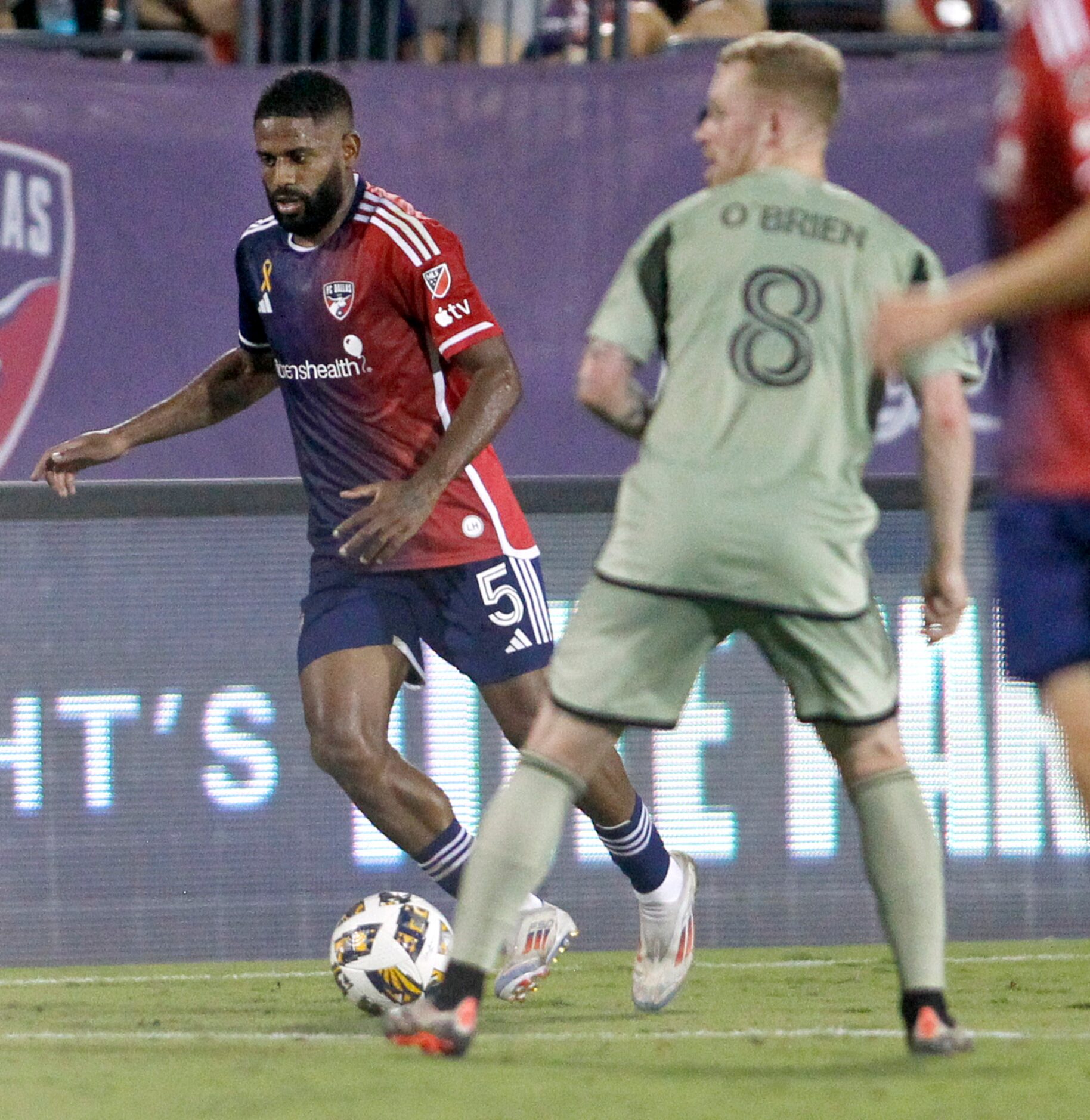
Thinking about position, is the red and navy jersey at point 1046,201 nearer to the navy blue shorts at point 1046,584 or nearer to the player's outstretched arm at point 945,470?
the navy blue shorts at point 1046,584

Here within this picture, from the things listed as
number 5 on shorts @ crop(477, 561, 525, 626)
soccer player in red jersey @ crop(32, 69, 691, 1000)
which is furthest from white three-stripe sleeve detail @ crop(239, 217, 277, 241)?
number 5 on shorts @ crop(477, 561, 525, 626)

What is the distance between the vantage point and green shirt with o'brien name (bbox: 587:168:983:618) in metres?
3.62

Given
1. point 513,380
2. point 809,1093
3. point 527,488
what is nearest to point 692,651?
point 809,1093

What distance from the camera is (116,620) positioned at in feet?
21.0

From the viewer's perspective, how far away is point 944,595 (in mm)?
3678

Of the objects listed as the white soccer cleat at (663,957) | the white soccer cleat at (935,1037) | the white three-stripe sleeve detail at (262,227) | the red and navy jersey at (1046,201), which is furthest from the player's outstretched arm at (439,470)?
the red and navy jersey at (1046,201)

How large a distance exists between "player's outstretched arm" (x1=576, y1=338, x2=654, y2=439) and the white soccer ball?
1812 millimetres

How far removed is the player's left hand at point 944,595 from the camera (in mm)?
3650

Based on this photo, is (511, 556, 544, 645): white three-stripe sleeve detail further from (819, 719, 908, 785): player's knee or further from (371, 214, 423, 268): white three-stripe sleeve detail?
(819, 719, 908, 785): player's knee

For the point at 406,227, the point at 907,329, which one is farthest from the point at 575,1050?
the point at 406,227

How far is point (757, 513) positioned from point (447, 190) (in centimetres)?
322

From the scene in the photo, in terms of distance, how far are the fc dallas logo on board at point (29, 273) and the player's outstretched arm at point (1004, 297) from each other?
13.2 ft

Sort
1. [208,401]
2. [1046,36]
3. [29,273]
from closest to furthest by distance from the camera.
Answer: [1046,36] → [208,401] → [29,273]

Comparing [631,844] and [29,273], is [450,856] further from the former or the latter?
[29,273]
